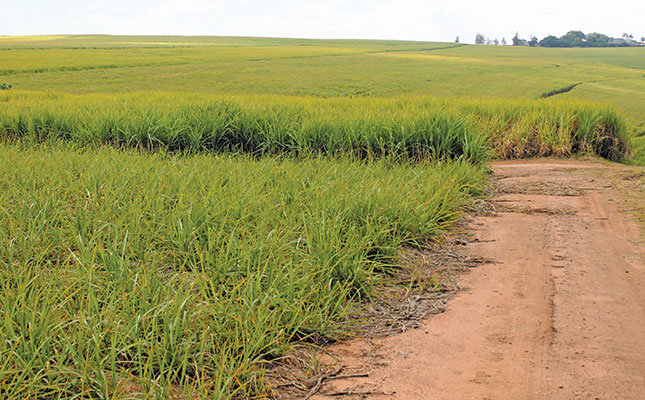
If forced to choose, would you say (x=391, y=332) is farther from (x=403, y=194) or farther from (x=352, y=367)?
(x=403, y=194)

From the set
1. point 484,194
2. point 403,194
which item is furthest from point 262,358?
point 484,194

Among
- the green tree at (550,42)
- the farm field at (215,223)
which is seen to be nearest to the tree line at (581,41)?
the green tree at (550,42)

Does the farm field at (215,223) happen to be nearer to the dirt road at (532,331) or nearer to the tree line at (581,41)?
the dirt road at (532,331)

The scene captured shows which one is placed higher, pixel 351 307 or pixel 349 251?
pixel 349 251

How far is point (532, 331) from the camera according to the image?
290cm

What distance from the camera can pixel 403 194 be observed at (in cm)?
473

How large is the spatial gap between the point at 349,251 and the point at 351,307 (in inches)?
13.8

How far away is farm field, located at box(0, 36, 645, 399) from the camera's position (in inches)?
95.3

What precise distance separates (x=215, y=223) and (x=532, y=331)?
2112 millimetres

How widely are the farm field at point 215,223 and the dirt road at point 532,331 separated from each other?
42cm

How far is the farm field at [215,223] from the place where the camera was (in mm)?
2420

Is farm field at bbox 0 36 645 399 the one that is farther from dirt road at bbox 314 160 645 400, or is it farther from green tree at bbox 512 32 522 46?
green tree at bbox 512 32 522 46

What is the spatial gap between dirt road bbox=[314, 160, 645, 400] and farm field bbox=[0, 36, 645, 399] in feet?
1.37

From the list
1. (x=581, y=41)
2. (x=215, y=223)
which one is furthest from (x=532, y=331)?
(x=581, y=41)
